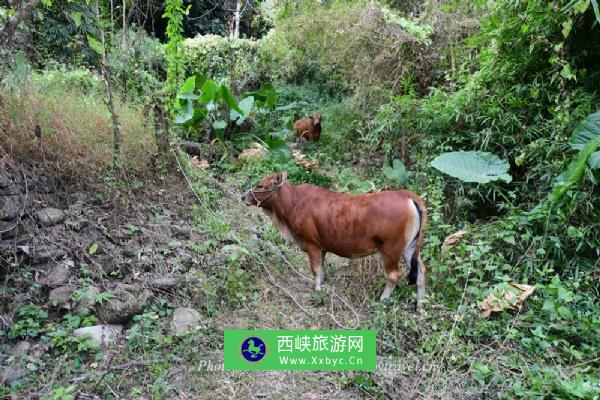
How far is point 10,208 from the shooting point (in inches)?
157

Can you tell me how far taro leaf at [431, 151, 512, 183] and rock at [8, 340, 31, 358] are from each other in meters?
3.89

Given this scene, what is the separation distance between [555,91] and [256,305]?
3862 millimetres

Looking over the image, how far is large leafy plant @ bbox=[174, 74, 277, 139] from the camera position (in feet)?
22.6

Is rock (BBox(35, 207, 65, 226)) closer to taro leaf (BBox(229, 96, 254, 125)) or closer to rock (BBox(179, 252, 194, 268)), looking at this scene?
rock (BBox(179, 252, 194, 268))

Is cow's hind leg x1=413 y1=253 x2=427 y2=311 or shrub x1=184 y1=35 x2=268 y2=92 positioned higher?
cow's hind leg x1=413 y1=253 x2=427 y2=311

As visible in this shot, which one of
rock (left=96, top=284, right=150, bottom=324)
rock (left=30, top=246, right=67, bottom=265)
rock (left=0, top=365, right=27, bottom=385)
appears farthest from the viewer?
rock (left=30, top=246, right=67, bottom=265)

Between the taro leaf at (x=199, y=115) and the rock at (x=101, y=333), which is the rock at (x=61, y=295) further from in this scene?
the taro leaf at (x=199, y=115)

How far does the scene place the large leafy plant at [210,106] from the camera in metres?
6.89

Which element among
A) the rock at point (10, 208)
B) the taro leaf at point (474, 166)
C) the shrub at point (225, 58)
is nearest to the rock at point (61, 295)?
the rock at point (10, 208)

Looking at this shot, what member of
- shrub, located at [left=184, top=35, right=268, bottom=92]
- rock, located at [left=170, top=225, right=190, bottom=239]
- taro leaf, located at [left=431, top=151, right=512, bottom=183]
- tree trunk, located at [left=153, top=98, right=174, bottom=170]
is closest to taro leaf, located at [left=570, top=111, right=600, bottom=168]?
taro leaf, located at [left=431, top=151, right=512, bottom=183]

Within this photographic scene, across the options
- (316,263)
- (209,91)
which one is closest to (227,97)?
(209,91)

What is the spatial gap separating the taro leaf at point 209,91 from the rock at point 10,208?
3404 millimetres

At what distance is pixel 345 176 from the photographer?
6629 mm

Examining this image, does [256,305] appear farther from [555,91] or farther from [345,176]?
[555,91]
